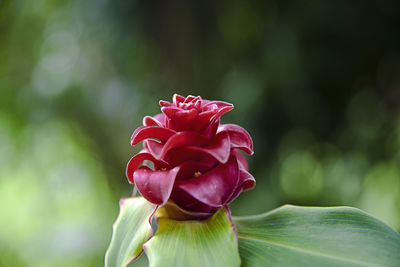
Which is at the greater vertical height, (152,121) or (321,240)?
(152,121)

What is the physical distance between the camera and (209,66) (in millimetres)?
1375

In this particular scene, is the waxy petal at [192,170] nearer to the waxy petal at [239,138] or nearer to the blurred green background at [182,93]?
the waxy petal at [239,138]

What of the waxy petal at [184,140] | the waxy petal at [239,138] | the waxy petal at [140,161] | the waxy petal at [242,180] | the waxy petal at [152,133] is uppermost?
the waxy petal at [152,133]

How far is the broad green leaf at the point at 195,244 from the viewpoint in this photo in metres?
0.27

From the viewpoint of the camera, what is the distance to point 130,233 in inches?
13.4

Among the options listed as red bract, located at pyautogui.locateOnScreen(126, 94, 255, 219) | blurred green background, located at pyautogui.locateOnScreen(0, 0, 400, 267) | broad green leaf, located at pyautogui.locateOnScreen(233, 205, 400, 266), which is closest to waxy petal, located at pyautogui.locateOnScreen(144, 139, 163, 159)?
red bract, located at pyautogui.locateOnScreen(126, 94, 255, 219)

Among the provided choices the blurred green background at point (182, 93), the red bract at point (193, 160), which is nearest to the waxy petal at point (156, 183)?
the red bract at point (193, 160)

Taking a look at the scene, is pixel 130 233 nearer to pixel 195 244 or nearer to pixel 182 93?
pixel 195 244

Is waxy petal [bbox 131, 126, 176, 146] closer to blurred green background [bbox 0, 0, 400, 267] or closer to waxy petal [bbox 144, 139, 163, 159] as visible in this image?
waxy petal [bbox 144, 139, 163, 159]

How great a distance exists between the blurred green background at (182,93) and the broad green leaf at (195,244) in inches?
36.1

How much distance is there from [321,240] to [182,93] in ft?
3.81

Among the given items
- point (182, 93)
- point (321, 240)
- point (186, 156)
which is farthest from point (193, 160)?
point (182, 93)

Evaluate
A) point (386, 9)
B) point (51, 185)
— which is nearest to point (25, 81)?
point (51, 185)

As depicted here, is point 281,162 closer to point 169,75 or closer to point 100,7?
point 169,75
